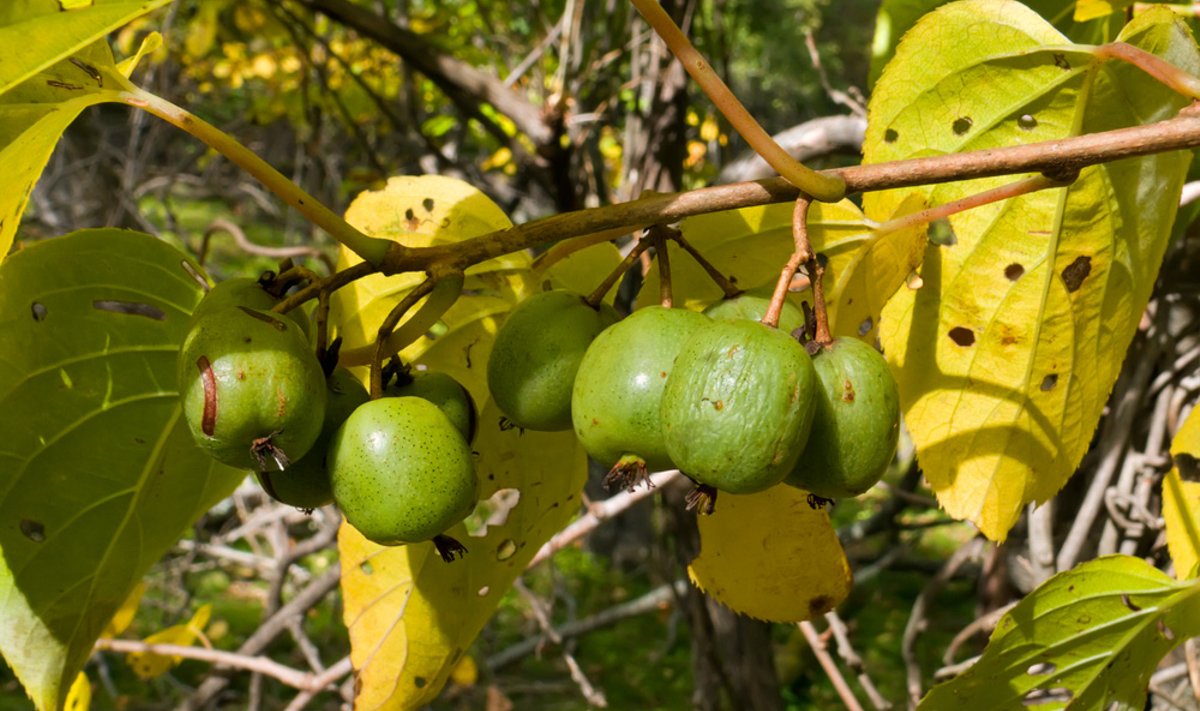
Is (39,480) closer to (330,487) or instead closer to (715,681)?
(330,487)

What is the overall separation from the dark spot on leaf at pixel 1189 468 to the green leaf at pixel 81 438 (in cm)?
127

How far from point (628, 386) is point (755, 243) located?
37cm

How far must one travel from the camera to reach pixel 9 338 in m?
1.16

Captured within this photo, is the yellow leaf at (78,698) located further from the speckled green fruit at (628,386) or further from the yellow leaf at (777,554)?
the speckled green fruit at (628,386)

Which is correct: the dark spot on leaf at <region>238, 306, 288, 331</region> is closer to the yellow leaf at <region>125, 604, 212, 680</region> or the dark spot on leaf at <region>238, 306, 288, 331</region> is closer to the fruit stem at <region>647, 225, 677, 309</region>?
the fruit stem at <region>647, 225, 677, 309</region>

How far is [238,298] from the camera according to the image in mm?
965

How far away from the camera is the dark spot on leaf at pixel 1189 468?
4.52ft

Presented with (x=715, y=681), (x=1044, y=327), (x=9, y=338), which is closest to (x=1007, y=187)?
(x=1044, y=327)

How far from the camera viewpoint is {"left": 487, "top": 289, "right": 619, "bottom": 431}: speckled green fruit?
0.99m

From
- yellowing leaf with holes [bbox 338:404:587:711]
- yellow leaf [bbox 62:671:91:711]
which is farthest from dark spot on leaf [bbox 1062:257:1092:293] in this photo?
yellow leaf [bbox 62:671:91:711]

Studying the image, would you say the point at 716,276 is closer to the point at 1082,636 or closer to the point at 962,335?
the point at 962,335

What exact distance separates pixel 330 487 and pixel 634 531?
5.34 metres

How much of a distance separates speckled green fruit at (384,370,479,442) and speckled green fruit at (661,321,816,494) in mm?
248

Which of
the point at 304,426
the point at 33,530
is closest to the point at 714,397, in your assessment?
the point at 304,426
